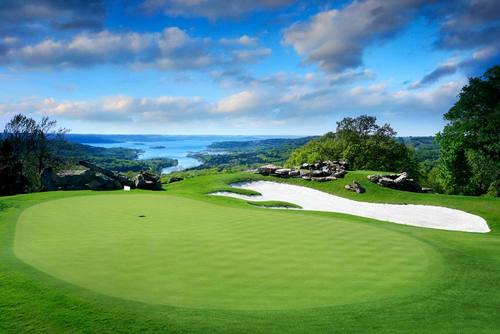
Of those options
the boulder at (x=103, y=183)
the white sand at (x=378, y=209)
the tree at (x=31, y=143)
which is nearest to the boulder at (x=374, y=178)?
the white sand at (x=378, y=209)

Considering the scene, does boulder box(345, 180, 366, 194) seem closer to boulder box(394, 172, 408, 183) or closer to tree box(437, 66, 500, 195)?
boulder box(394, 172, 408, 183)

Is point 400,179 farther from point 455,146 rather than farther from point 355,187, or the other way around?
point 455,146

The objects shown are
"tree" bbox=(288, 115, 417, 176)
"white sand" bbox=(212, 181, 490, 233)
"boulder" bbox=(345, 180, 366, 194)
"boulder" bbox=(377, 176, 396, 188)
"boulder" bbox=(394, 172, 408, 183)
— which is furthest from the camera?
"tree" bbox=(288, 115, 417, 176)

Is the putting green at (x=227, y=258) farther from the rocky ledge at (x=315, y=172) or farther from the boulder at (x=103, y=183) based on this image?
the rocky ledge at (x=315, y=172)

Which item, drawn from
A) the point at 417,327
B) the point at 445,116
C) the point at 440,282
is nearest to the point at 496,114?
the point at 445,116

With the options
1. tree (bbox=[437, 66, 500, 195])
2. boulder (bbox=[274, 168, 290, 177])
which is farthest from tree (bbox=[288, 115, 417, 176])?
boulder (bbox=[274, 168, 290, 177])

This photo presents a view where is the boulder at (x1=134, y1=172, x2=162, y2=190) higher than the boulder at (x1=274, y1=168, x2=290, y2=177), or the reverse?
the boulder at (x1=274, y1=168, x2=290, y2=177)

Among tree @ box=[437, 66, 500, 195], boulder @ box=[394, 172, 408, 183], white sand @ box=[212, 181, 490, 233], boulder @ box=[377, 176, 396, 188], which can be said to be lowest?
white sand @ box=[212, 181, 490, 233]

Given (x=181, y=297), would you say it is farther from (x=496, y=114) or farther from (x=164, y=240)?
(x=496, y=114)
